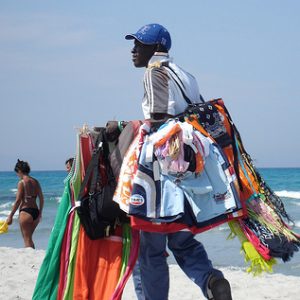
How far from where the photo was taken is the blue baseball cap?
3850 millimetres

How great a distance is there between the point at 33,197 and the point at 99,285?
639 cm

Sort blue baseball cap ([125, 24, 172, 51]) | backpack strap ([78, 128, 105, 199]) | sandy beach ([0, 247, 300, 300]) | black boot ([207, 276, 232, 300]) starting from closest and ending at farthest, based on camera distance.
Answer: black boot ([207, 276, 232, 300])
blue baseball cap ([125, 24, 172, 51])
backpack strap ([78, 128, 105, 199])
sandy beach ([0, 247, 300, 300])

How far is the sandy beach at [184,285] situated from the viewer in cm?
579

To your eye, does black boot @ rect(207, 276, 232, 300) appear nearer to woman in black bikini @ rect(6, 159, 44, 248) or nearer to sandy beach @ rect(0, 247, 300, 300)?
sandy beach @ rect(0, 247, 300, 300)

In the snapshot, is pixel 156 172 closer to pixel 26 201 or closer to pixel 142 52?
pixel 142 52

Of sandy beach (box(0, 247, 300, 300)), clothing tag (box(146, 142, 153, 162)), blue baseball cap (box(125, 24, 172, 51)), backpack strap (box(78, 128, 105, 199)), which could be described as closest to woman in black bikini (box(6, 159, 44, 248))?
sandy beach (box(0, 247, 300, 300))

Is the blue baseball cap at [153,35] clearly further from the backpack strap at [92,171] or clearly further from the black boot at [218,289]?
the black boot at [218,289]

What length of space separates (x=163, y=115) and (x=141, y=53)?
44 centimetres

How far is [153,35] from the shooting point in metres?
3.85

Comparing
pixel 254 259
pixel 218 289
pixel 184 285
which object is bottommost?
pixel 184 285

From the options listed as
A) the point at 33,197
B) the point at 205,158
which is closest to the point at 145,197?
the point at 205,158

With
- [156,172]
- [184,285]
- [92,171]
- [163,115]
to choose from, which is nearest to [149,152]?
[156,172]

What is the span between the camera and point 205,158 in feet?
12.1

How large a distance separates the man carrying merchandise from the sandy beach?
1.89 m
